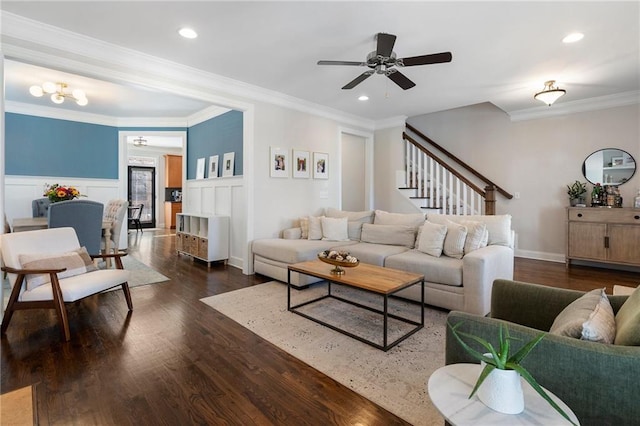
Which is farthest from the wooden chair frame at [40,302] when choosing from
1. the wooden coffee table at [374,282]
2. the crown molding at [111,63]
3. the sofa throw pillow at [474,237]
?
the sofa throw pillow at [474,237]

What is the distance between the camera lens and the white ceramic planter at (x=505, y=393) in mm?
986

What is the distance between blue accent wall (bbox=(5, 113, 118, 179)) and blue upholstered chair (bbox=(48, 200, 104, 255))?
307cm

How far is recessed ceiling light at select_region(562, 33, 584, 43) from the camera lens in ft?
10.1

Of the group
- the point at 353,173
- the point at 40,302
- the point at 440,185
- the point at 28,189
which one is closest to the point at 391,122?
the point at 353,173

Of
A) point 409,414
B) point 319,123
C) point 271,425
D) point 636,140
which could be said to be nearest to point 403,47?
point 319,123

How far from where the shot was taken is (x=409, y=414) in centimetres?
173

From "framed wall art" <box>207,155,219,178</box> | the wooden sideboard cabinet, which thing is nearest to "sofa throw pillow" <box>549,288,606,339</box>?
the wooden sideboard cabinet

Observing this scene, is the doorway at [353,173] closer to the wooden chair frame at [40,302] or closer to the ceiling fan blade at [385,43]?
the ceiling fan blade at [385,43]

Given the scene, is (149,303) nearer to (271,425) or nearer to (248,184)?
(248,184)

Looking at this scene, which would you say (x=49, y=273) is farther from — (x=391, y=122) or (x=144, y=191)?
(x=144, y=191)

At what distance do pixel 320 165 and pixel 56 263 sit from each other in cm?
399

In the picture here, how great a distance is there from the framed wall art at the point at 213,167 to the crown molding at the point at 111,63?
1616 millimetres

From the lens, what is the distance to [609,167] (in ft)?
16.8

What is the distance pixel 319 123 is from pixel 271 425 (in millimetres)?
4908
